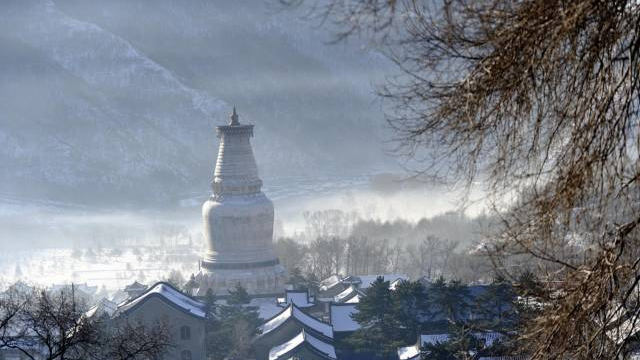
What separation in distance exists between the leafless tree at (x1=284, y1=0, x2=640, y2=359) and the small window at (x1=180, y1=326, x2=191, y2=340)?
2366 cm

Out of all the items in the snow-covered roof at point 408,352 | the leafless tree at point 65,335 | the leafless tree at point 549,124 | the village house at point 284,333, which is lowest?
the snow-covered roof at point 408,352

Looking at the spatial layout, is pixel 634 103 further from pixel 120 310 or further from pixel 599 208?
pixel 120 310

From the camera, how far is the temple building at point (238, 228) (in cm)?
4084

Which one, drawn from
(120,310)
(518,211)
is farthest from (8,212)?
(518,211)

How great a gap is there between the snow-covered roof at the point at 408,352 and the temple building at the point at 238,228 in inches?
679

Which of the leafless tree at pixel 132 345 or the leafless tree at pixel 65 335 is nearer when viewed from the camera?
the leafless tree at pixel 65 335

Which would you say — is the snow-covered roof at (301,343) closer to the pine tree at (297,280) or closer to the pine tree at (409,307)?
the pine tree at (409,307)

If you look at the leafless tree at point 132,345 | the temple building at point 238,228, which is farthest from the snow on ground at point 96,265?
the leafless tree at point 132,345

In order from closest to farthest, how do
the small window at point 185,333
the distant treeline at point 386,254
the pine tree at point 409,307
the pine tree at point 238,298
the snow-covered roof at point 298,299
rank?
the pine tree at point 409,307 → the small window at point 185,333 → the pine tree at point 238,298 → the snow-covered roof at point 298,299 → the distant treeline at point 386,254

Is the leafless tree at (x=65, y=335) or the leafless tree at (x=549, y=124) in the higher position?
the leafless tree at (x=549, y=124)

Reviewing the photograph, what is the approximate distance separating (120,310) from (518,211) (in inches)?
956

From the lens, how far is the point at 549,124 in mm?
4070

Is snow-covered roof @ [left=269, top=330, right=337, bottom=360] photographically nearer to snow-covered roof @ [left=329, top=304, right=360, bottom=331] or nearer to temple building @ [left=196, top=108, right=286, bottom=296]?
snow-covered roof @ [left=329, top=304, right=360, bottom=331]

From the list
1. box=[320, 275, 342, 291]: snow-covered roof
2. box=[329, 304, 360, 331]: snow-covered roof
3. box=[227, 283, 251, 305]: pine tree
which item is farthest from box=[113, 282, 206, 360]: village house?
box=[320, 275, 342, 291]: snow-covered roof
